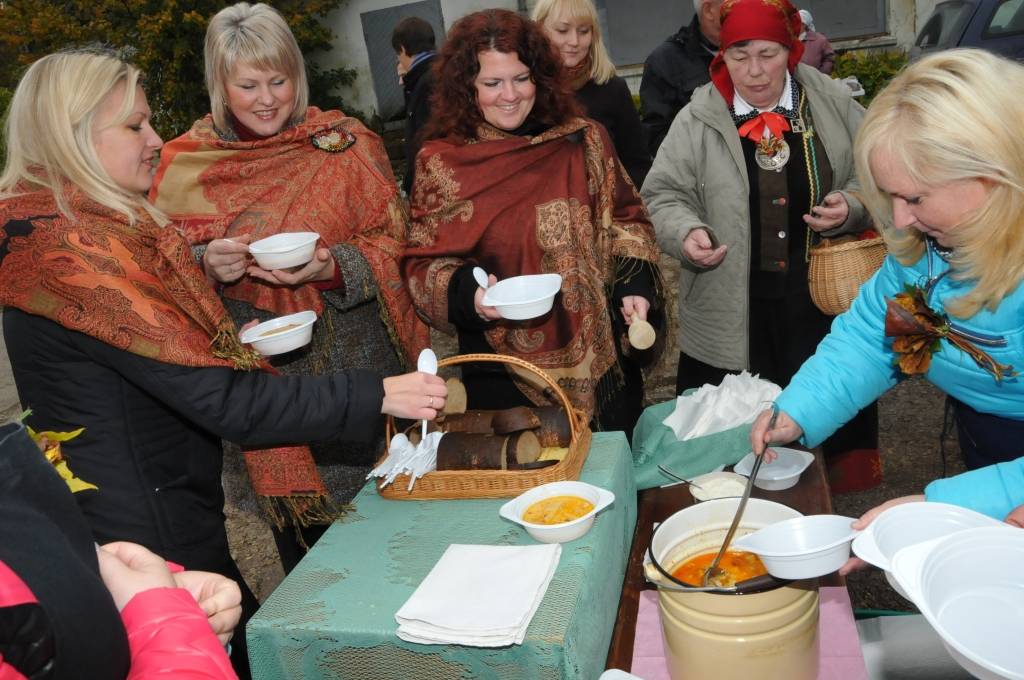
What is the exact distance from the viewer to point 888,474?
13.7 ft

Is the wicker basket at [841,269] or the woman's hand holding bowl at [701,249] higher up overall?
the woman's hand holding bowl at [701,249]

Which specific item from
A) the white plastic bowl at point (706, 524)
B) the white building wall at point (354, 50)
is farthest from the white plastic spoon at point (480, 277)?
the white building wall at point (354, 50)

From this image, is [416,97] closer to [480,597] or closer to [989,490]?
[480,597]

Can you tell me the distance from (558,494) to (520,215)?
4.30 ft

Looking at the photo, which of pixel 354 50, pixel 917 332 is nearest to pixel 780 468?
pixel 917 332

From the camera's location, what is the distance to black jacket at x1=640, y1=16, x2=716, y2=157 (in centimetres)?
463

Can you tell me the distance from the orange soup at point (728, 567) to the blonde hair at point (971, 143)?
731mm

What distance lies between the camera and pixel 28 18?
1362 cm

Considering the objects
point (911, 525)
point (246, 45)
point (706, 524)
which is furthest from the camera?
point (246, 45)

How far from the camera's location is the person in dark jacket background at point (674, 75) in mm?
4621

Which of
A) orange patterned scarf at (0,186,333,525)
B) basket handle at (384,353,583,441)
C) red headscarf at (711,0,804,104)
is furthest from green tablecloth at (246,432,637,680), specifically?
red headscarf at (711,0,804,104)

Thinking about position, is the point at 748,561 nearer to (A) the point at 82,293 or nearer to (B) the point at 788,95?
(A) the point at 82,293

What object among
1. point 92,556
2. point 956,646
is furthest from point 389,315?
point 956,646

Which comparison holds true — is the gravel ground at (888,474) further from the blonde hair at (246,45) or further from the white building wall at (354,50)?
the white building wall at (354,50)
